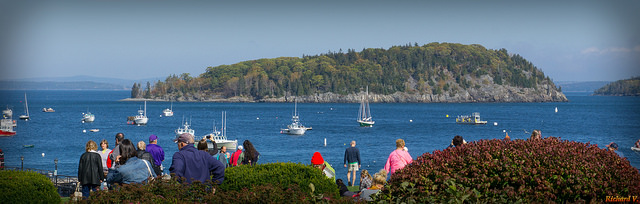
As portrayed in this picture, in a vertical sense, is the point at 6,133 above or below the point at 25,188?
below

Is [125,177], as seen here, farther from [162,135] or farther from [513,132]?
[513,132]

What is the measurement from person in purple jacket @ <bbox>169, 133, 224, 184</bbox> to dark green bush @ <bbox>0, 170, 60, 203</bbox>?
5.47 ft

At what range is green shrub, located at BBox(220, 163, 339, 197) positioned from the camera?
8992mm

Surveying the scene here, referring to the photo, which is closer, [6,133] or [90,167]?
[90,167]

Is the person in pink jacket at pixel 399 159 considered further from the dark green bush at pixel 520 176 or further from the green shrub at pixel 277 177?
the dark green bush at pixel 520 176

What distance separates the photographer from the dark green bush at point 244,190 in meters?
7.28

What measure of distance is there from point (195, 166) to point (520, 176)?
4.58 metres

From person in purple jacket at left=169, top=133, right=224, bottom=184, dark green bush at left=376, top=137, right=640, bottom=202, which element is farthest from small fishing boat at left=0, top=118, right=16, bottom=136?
dark green bush at left=376, top=137, right=640, bottom=202

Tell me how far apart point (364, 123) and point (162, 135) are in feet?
112

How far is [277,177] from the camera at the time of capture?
9.04 metres

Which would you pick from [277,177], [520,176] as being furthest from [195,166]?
[520,176]

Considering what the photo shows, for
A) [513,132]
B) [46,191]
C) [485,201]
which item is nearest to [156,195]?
[46,191]

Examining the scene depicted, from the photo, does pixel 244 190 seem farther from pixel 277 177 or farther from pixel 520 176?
pixel 520 176

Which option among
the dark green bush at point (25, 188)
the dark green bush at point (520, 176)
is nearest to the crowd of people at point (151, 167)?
the dark green bush at point (25, 188)
